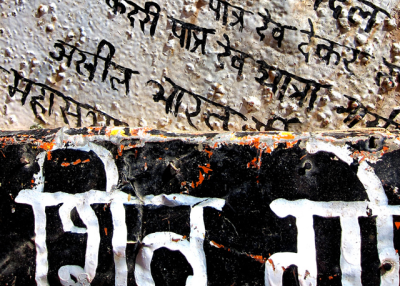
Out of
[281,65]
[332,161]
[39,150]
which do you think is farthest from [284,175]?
[39,150]

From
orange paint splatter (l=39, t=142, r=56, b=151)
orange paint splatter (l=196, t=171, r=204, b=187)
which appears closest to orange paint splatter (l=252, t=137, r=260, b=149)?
orange paint splatter (l=196, t=171, r=204, b=187)

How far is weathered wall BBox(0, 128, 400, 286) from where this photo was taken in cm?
69

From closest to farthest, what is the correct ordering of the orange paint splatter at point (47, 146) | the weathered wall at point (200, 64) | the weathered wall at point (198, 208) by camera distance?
the weathered wall at point (198, 208) < the orange paint splatter at point (47, 146) < the weathered wall at point (200, 64)

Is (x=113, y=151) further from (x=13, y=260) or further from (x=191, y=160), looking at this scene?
(x=13, y=260)

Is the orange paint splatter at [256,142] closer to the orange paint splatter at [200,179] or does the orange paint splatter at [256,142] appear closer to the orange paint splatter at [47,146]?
the orange paint splatter at [200,179]

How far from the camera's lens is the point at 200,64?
3.23 feet

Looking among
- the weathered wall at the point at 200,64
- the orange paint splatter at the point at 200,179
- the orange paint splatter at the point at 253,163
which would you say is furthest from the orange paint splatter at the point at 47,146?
the orange paint splatter at the point at 253,163

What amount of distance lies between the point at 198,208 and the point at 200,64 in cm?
45

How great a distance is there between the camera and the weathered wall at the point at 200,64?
3.06 ft

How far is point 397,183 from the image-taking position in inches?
26.8

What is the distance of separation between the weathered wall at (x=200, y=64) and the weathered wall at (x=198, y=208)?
0.75ft

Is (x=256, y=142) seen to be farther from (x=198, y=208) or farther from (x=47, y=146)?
(x=47, y=146)

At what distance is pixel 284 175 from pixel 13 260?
68 centimetres

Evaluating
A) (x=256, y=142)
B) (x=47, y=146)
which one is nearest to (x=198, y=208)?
(x=256, y=142)
